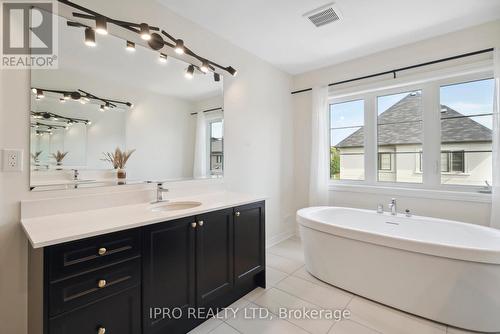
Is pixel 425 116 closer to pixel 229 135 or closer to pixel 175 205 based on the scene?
pixel 229 135

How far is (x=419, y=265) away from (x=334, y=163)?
188 cm

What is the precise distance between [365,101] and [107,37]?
3.01 metres

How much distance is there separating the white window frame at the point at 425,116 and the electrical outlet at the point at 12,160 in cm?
326

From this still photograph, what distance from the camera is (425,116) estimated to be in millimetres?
2682

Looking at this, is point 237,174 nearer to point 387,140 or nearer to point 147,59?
point 147,59

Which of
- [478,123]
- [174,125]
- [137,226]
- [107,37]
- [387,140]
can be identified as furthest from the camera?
[387,140]

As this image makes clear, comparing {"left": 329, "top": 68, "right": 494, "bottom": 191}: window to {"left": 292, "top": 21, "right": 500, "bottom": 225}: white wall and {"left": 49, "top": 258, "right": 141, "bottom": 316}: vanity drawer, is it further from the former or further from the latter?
{"left": 49, "top": 258, "right": 141, "bottom": 316}: vanity drawer

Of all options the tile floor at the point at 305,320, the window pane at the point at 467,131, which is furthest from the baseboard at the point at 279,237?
the window pane at the point at 467,131

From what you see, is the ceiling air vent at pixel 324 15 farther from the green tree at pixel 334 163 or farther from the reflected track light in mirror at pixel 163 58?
the green tree at pixel 334 163

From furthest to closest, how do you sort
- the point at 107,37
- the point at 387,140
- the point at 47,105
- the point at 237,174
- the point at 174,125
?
the point at 387,140
the point at 237,174
the point at 174,125
the point at 107,37
the point at 47,105

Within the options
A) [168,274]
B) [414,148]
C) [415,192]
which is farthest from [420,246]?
[168,274]

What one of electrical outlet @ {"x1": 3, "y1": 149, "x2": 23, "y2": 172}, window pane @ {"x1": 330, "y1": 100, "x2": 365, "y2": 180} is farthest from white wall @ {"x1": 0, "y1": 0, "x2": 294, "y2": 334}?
window pane @ {"x1": 330, "y1": 100, "x2": 365, "y2": 180}

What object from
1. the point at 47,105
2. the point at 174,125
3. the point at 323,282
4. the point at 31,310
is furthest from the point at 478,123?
the point at 31,310

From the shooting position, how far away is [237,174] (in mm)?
2762
